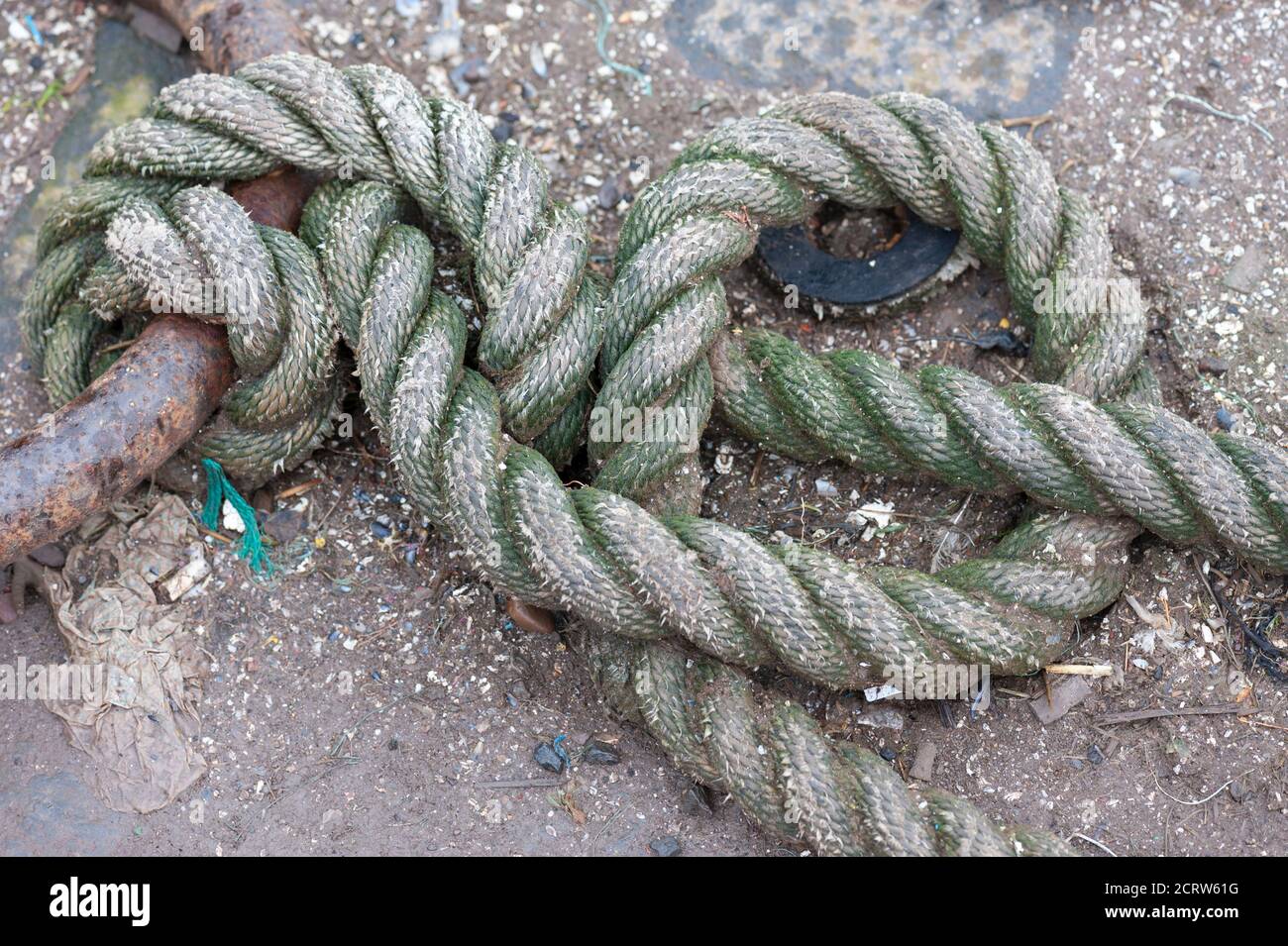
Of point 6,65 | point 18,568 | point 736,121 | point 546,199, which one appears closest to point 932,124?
point 736,121

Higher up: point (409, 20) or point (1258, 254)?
point (409, 20)

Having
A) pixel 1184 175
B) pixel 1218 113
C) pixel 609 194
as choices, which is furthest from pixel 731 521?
pixel 1218 113

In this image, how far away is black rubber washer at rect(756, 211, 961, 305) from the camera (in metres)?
3.04

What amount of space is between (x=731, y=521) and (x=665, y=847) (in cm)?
76

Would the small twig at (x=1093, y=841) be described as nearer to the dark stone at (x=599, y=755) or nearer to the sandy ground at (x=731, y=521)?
the sandy ground at (x=731, y=521)

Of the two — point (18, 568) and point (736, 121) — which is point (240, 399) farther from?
point (736, 121)

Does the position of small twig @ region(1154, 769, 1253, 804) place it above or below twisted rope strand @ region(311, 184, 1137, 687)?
below

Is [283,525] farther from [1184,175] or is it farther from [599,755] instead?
[1184,175]

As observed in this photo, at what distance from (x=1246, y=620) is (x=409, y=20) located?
2.72 meters

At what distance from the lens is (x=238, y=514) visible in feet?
9.50

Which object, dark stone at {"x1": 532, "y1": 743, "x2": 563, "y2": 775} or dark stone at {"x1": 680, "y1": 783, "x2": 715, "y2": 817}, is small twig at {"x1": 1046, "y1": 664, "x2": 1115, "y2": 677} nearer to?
dark stone at {"x1": 680, "y1": 783, "x2": 715, "y2": 817}

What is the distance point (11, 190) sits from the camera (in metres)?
3.38

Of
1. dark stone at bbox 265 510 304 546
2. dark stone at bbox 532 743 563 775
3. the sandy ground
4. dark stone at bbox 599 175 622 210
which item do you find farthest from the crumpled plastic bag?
dark stone at bbox 599 175 622 210

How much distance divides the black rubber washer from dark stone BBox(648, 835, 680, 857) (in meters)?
1.37
